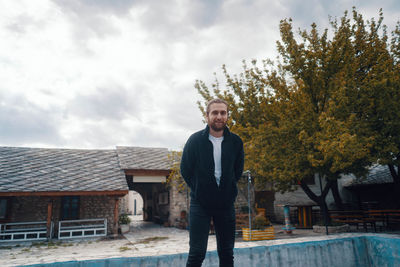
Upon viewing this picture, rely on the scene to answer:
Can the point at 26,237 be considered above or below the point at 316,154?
below

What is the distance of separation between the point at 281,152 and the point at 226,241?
7.35 meters

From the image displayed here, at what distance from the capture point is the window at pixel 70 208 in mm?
12781

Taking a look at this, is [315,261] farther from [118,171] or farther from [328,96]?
[118,171]

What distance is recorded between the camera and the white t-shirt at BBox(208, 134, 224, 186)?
2208 millimetres

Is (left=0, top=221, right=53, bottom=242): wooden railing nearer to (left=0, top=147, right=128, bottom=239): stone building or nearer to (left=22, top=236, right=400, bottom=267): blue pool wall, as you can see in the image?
(left=0, top=147, right=128, bottom=239): stone building

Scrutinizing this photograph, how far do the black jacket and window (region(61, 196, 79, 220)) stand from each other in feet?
41.3

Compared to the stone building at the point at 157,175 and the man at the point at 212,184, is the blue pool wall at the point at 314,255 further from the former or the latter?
the stone building at the point at 157,175

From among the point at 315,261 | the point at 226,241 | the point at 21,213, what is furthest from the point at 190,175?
the point at 21,213

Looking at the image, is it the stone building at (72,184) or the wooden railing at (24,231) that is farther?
the stone building at (72,184)

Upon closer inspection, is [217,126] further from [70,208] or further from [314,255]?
[70,208]

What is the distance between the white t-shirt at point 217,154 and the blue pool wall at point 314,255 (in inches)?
66.9

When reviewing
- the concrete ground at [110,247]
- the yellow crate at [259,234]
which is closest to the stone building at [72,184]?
the concrete ground at [110,247]

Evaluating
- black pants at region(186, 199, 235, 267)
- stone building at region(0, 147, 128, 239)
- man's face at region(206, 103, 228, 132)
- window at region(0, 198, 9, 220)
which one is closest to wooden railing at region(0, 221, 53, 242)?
Result: stone building at region(0, 147, 128, 239)

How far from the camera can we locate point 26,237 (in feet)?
37.8
